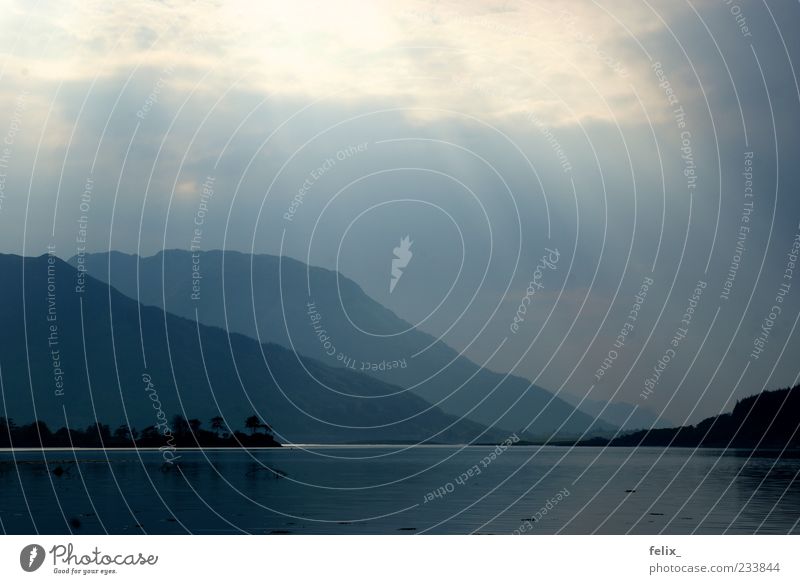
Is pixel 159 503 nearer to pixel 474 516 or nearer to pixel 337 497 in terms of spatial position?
pixel 337 497

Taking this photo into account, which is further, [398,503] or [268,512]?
[398,503]

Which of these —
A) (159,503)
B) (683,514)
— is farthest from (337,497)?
(683,514)

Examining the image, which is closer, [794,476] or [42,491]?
[42,491]

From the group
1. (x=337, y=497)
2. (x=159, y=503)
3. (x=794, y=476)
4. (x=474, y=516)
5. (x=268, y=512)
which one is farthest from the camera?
(x=794, y=476)

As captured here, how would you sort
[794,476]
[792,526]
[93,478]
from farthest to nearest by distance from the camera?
[794,476], [93,478], [792,526]

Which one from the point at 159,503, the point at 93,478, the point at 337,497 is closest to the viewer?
the point at 159,503

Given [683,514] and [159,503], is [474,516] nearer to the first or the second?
[683,514]
